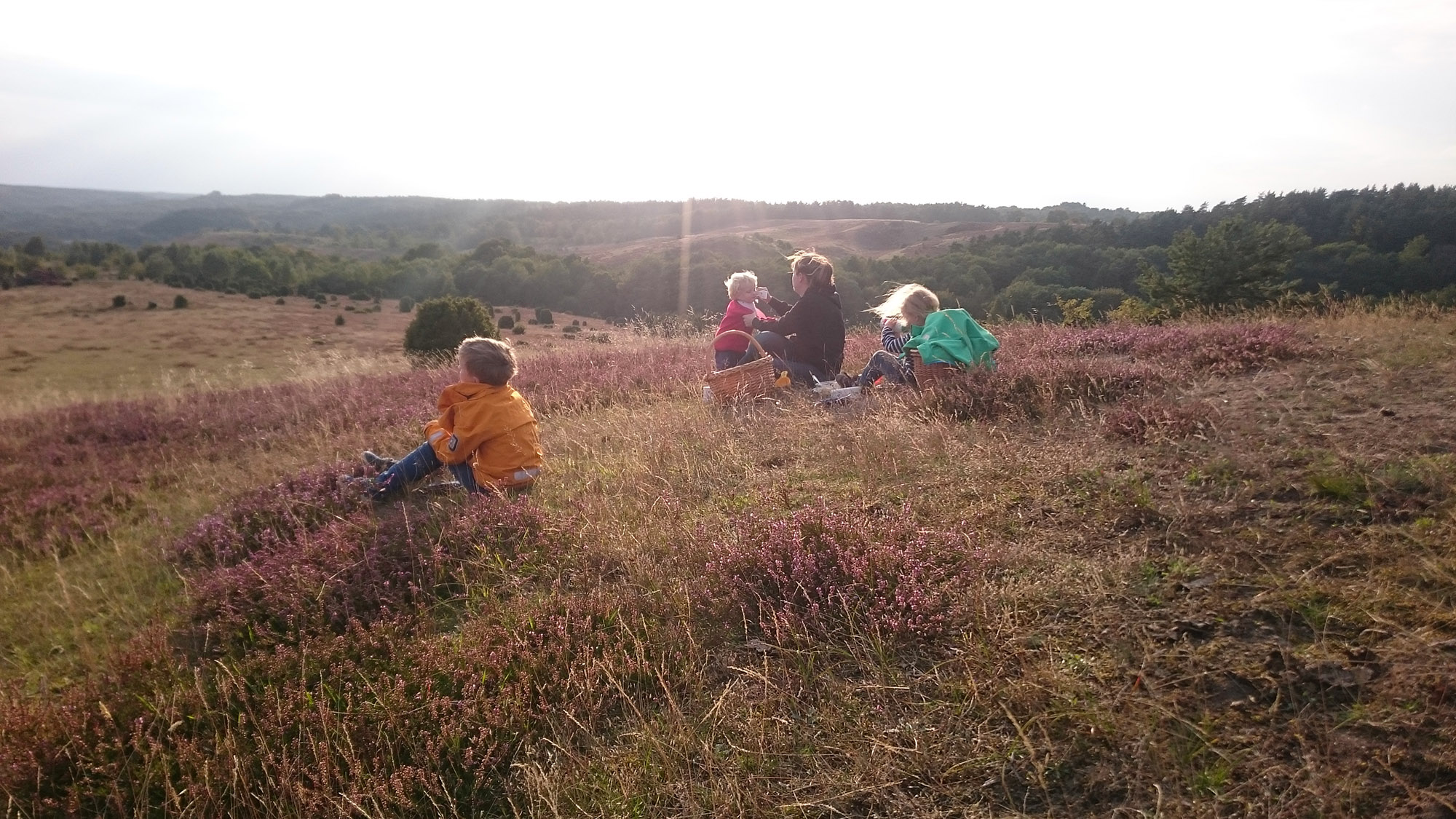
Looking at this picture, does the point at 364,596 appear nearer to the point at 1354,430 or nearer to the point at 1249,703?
the point at 1249,703

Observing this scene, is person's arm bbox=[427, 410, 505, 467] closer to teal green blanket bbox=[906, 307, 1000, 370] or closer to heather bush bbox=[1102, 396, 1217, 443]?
teal green blanket bbox=[906, 307, 1000, 370]

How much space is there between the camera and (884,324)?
7.47m

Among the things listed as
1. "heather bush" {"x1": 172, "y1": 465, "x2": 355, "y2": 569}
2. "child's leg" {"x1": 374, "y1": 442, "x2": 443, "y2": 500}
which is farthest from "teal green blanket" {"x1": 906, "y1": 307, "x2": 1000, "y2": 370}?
"heather bush" {"x1": 172, "y1": 465, "x2": 355, "y2": 569}

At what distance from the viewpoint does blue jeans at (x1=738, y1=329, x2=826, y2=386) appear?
24.6ft

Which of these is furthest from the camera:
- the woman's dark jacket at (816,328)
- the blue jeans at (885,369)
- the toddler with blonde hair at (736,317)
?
the toddler with blonde hair at (736,317)

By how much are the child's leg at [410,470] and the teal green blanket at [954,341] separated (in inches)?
162

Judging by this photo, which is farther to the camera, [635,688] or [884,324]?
[884,324]

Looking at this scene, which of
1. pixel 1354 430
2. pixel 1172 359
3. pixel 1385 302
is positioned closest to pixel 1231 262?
pixel 1385 302

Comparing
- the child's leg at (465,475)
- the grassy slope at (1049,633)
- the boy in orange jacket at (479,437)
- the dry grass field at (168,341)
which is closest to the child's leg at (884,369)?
the grassy slope at (1049,633)

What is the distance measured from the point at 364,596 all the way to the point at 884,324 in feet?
18.5

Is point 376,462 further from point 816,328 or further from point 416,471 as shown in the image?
point 816,328

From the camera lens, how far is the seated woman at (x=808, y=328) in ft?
23.7

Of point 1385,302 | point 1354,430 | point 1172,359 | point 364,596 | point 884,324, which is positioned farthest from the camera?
point 1385,302

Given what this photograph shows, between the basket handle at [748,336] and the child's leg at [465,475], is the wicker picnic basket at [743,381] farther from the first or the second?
the child's leg at [465,475]
